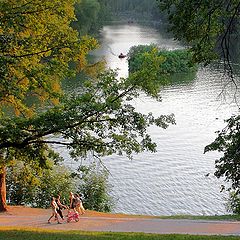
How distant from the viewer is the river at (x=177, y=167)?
81.4ft

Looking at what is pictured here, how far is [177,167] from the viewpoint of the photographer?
2928 centimetres

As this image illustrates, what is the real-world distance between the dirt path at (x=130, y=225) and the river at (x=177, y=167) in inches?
181

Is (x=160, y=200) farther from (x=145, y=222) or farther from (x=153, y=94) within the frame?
(x=153, y=94)

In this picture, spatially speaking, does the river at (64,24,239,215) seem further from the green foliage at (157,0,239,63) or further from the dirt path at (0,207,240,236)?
the green foliage at (157,0,239,63)

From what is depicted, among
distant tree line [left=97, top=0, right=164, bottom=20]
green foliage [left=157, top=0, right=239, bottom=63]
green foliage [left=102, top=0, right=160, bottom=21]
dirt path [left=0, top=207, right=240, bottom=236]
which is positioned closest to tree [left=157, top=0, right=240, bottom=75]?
green foliage [left=157, top=0, right=239, bottom=63]

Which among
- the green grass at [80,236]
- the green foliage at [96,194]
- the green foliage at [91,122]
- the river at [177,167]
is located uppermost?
the green foliage at [91,122]

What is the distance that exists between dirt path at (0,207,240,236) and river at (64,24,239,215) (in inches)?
181

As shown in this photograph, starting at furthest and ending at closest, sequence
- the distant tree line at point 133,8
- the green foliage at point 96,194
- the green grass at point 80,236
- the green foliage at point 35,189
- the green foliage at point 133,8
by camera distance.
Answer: the distant tree line at point 133,8 → the green foliage at point 133,8 → the green foliage at point 35,189 → the green foliage at point 96,194 → the green grass at point 80,236

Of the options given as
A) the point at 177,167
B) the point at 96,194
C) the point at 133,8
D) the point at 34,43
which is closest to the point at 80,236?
the point at 34,43

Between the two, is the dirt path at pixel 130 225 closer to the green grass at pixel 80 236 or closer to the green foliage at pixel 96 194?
the green grass at pixel 80 236

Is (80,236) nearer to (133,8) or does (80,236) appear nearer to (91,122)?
(91,122)

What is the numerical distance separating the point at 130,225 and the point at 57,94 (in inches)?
259

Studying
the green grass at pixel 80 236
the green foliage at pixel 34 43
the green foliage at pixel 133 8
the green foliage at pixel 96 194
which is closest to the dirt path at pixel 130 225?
the green grass at pixel 80 236

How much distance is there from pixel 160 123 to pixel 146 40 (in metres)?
77.2
